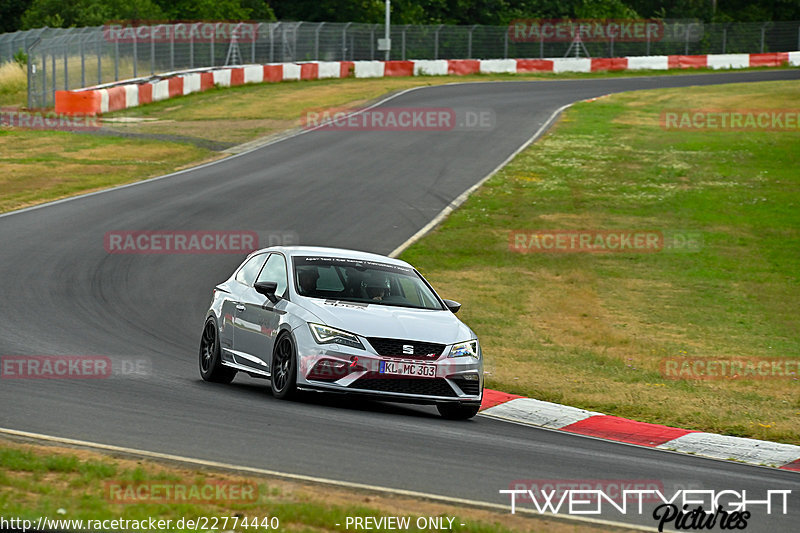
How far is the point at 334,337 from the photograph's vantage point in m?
10.8

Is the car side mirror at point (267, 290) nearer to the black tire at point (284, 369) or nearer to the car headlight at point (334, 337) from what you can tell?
the black tire at point (284, 369)

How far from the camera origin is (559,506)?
7.55 m

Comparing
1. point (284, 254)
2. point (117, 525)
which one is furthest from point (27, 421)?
point (284, 254)

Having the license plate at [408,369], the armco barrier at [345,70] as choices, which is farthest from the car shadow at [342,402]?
the armco barrier at [345,70]

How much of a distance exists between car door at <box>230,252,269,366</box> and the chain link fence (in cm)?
3186

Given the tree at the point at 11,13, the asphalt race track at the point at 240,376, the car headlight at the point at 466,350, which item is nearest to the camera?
the asphalt race track at the point at 240,376

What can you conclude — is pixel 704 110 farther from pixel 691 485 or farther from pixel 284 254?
pixel 691 485

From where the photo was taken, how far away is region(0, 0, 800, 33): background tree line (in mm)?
72688

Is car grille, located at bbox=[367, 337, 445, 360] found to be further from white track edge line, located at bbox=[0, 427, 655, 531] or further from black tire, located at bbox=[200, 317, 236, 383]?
white track edge line, located at bbox=[0, 427, 655, 531]

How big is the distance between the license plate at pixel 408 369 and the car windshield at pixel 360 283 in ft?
3.73

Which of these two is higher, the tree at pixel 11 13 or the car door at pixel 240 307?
the tree at pixel 11 13

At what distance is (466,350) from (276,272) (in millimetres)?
2445

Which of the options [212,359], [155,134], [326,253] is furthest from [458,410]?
[155,134]

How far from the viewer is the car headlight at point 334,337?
10781 millimetres
